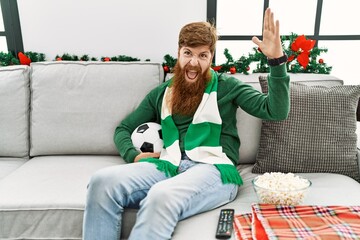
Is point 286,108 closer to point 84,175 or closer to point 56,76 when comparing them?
point 84,175

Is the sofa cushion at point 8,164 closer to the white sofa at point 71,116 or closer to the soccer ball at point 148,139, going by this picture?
the white sofa at point 71,116

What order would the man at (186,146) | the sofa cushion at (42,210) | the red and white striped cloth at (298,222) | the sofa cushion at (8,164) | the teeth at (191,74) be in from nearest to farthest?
the red and white striped cloth at (298,222)
the man at (186,146)
the sofa cushion at (42,210)
the teeth at (191,74)
the sofa cushion at (8,164)

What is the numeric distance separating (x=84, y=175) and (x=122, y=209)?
39 centimetres

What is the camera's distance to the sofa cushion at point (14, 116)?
1.93 meters

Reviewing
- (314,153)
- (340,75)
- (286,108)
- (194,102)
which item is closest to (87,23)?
(194,102)

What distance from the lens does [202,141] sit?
1563 millimetres

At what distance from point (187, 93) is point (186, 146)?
0.86 feet

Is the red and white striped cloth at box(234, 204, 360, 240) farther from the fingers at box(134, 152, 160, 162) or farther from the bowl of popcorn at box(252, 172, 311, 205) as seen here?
the fingers at box(134, 152, 160, 162)

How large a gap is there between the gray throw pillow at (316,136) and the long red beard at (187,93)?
0.38 meters

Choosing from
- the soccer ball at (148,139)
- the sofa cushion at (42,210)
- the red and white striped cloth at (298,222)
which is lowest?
the sofa cushion at (42,210)

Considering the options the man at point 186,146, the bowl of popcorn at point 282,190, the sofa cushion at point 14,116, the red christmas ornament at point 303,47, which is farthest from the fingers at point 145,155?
the red christmas ornament at point 303,47

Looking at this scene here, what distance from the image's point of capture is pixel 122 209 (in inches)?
53.3

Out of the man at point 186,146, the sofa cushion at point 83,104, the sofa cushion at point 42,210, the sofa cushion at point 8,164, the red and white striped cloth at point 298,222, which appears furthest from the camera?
the sofa cushion at point 83,104

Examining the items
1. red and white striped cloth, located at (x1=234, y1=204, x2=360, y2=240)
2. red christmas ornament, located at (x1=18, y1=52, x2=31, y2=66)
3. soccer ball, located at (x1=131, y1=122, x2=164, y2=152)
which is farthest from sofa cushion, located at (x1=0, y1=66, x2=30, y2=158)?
red and white striped cloth, located at (x1=234, y1=204, x2=360, y2=240)
